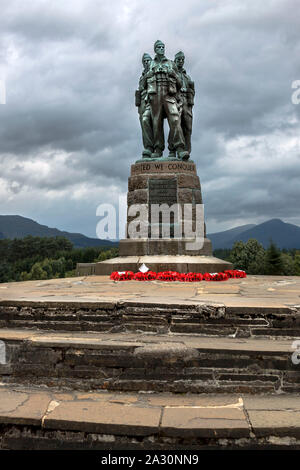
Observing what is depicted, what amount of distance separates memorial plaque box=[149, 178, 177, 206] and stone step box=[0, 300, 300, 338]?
6.29 m

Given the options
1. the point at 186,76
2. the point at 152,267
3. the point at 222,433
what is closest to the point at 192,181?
the point at 152,267

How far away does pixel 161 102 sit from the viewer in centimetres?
1061

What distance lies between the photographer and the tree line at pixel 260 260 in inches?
1278

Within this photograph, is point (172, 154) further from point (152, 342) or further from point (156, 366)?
point (156, 366)

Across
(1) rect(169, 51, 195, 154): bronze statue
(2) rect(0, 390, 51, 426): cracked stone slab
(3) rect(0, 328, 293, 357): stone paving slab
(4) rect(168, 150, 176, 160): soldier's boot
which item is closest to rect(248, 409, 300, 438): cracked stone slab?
(3) rect(0, 328, 293, 357): stone paving slab

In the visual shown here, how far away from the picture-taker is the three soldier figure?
1050 centimetres

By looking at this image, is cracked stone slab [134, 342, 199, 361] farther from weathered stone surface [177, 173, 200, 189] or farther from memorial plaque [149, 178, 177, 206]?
weathered stone surface [177, 173, 200, 189]

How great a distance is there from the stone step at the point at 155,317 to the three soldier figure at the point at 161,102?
7.54m

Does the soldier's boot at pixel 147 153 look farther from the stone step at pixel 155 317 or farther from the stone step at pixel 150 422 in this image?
the stone step at pixel 150 422

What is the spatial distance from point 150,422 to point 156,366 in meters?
0.60

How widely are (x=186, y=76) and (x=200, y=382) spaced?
35.2 ft

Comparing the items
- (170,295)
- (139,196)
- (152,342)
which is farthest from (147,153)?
(152,342)

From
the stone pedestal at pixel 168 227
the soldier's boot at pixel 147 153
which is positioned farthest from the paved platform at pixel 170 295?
the soldier's boot at pixel 147 153

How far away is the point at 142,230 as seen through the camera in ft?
31.3
